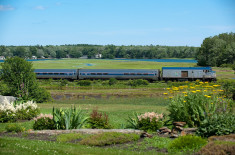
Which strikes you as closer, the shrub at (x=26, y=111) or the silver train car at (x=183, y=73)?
the shrub at (x=26, y=111)

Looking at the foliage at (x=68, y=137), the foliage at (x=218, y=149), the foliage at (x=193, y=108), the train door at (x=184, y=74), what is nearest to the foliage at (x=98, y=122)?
the foliage at (x=68, y=137)

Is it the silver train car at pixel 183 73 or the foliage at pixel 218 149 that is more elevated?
the foliage at pixel 218 149

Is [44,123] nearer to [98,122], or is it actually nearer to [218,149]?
[98,122]

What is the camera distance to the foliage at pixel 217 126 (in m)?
11.9

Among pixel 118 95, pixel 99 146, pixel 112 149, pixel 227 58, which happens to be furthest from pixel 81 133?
pixel 227 58

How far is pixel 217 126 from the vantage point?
1196 cm

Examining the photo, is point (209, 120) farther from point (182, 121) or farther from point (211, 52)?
point (211, 52)

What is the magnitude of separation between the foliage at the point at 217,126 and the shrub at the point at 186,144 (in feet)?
4.15

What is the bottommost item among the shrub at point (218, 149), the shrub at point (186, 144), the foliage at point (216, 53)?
the shrub at point (186, 144)

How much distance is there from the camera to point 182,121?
14.9 meters

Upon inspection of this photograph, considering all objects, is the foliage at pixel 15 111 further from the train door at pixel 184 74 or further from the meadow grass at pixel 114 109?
the train door at pixel 184 74

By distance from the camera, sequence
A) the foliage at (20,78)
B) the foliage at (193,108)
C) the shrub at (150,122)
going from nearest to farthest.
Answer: the foliage at (193,108) → the shrub at (150,122) → the foliage at (20,78)

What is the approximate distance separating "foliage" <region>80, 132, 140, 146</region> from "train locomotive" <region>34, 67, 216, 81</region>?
1808 inches

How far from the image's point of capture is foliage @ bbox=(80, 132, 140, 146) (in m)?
11.8
